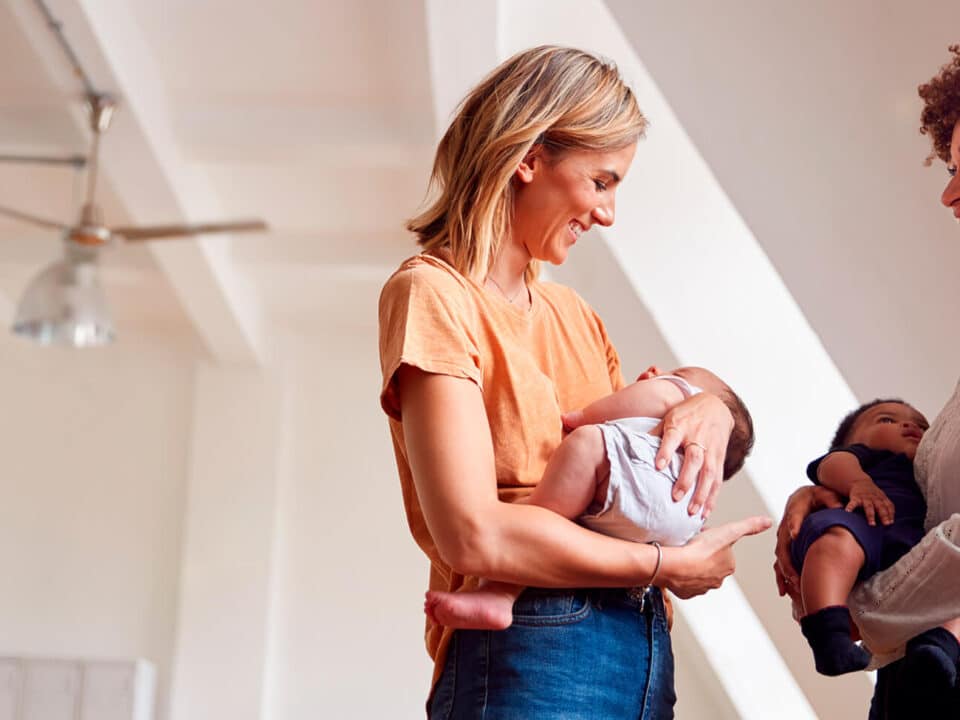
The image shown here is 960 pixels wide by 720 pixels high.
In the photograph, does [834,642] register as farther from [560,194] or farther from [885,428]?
[560,194]

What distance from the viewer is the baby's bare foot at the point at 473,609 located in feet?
4.50

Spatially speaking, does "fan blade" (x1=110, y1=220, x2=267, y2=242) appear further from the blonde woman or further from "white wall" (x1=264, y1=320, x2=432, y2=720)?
the blonde woman

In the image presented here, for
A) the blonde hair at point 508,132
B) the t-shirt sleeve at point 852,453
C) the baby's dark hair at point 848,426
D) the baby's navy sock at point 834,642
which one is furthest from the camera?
the baby's dark hair at point 848,426

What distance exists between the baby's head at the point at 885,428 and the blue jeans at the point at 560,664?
A: 599 mm

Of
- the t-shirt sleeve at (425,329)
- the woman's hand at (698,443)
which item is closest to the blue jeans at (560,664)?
the woman's hand at (698,443)

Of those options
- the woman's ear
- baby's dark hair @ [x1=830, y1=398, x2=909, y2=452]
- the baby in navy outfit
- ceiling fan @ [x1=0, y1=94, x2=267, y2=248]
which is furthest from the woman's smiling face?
ceiling fan @ [x1=0, y1=94, x2=267, y2=248]

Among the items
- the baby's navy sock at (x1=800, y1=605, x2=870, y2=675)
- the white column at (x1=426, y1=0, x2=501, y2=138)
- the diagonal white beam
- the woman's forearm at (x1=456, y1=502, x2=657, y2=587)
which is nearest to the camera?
the woman's forearm at (x1=456, y1=502, x2=657, y2=587)

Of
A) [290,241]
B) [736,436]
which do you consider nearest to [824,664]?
[736,436]

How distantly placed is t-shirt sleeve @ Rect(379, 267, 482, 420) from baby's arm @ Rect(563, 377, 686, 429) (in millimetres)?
204

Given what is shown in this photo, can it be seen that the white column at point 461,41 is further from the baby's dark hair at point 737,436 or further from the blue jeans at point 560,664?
the blue jeans at point 560,664

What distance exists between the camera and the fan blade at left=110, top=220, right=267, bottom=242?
14.5ft

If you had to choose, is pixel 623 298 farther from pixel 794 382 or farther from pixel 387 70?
pixel 387 70

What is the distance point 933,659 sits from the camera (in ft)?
4.63

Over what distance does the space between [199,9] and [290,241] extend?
5.85 ft
